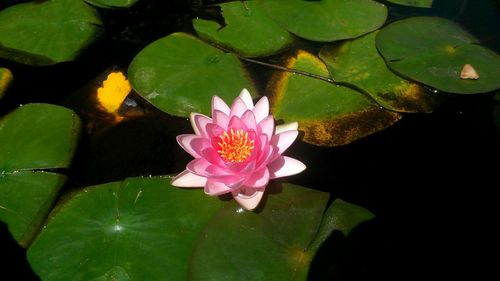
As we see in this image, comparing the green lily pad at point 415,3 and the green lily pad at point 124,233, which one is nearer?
the green lily pad at point 124,233

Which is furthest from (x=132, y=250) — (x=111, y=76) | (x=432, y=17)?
(x=432, y=17)

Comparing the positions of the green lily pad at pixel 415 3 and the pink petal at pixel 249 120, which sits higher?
the green lily pad at pixel 415 3

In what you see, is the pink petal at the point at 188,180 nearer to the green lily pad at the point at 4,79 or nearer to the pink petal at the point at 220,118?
the pink petal at the point at 220,118

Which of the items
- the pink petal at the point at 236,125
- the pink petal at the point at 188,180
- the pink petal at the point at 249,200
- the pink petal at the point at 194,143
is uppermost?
the pink petal at the point at 236,125

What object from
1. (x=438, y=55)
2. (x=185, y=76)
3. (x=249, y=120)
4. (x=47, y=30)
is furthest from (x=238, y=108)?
(x=47, y=30)

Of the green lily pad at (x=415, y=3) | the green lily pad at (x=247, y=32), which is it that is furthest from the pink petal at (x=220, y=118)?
the green lily pad at (x=415, y=3)

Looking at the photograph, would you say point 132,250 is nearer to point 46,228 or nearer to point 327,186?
point 46,228

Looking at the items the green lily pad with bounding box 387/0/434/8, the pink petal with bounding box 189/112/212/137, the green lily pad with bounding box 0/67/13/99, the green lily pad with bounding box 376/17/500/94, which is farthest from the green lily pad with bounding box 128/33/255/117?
the green lily pad with bounding box 387/0/434/8

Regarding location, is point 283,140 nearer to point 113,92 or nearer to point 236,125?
point 236,125
